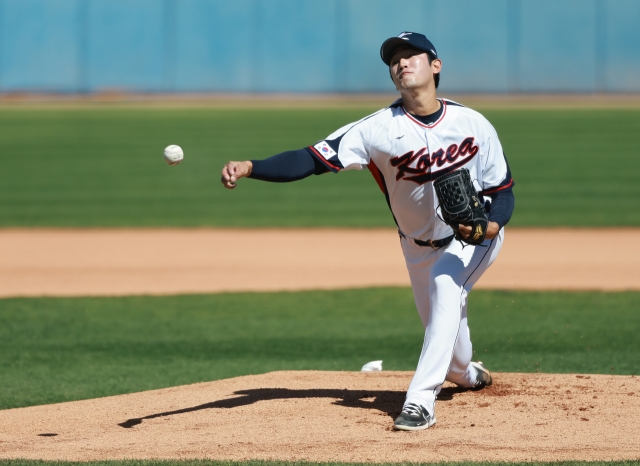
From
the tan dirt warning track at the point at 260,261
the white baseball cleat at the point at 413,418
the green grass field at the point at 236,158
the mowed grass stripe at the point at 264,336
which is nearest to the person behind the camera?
the white baseball cleat at the point at 413,418

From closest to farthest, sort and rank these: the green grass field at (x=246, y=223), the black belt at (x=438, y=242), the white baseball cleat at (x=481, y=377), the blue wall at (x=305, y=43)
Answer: the black belt at (x=438, y=242)
the white baseball cleat at (x=481, y=377)
the green grass field at (x=246, y=223)
the blue wall at (x=305, y=43)

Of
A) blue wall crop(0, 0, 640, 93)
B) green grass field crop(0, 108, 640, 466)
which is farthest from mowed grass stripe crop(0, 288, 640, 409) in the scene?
blue wall crop(0, 0, 640, 93)

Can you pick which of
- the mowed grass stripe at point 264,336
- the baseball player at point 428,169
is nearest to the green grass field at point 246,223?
the mowed grass stripe at point 264,336

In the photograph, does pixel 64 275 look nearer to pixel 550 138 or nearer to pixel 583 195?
pixel 583 195

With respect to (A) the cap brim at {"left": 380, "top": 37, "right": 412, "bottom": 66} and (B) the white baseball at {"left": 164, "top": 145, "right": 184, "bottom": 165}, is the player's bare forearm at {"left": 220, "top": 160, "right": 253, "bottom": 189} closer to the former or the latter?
(B) the white baseball at {"left": 164, "top": 145, "right": 184, "bottom": 165}

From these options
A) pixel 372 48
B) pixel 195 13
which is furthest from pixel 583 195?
pixel 195 13

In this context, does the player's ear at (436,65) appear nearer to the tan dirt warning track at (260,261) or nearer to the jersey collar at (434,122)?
the jersey collar at (434,122)

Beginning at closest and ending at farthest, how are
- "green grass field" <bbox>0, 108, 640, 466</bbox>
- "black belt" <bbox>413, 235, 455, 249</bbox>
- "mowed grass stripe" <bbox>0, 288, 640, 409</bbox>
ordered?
"black belt" <bbox>413, 235, 455, 249</bbox> → "mowed grass stripe" <bbox>0, 288, 640, 409</bbox> → "green grass field" <bbox>0, 108, 640, 466</bbox>

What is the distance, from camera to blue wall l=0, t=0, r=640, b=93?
105 feet

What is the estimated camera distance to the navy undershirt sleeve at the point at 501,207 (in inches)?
162

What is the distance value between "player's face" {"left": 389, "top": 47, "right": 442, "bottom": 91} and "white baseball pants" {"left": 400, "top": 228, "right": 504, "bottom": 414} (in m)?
0.77

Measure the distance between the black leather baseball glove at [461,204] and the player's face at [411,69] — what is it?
49 cm

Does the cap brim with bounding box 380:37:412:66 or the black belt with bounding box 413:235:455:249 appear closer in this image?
the cap brim with bounding box 380:37:412:66

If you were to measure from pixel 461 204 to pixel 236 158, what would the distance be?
52.1ft
